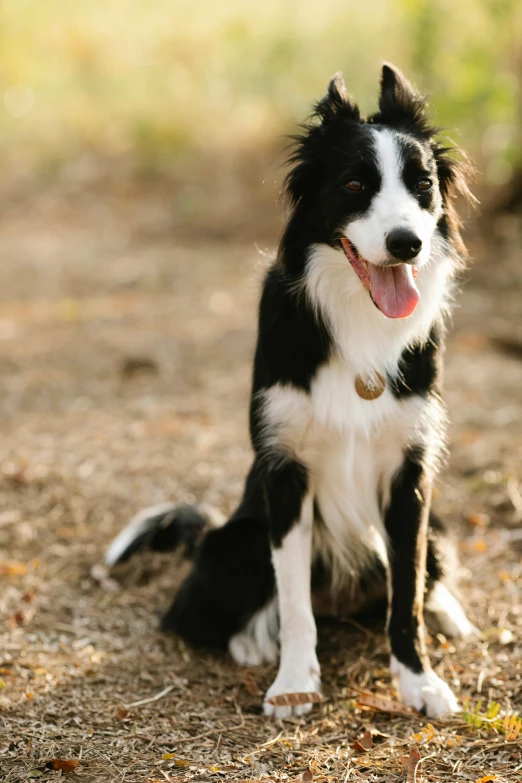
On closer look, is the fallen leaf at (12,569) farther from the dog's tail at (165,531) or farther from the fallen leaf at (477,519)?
the fallen leaf at (477,519)

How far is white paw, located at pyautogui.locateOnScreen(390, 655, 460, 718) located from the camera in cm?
279

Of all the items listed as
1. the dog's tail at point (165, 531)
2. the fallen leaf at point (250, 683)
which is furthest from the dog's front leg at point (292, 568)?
the dog's tail at point (165, 531)

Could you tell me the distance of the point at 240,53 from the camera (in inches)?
497

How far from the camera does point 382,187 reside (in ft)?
8.54

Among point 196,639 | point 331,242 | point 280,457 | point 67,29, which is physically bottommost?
point 196,639

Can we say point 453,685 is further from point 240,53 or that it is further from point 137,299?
point 240,53

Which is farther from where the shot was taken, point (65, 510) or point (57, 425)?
point (57, 425)

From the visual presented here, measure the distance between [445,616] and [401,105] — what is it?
1.81 meters

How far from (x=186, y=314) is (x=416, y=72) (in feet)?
13.3

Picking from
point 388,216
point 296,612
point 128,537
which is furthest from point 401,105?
point 128,537

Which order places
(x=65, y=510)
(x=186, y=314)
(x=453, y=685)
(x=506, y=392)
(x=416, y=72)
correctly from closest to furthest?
(x=453, y=685) → (x=65, y=510) → (x=506, y=392) → (x=186, y=314) → (x=416, y=72)

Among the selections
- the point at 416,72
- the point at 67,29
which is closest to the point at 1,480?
the point at 416,72

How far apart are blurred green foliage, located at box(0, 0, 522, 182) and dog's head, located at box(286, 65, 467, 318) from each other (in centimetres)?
621

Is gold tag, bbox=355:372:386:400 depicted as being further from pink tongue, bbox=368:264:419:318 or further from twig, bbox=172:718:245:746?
twig, bbox=172:718:245:746
